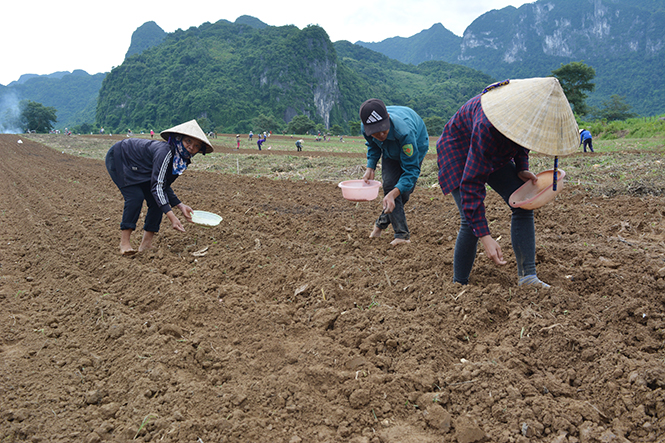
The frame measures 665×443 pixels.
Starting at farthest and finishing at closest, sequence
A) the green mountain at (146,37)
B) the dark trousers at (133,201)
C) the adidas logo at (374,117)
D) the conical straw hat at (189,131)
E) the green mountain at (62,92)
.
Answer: the green mountain at (146,37) → the green mountain at (62,92) → the dark trousers at (133,201) → the conical straw hat at (189,131) → the adidas logo at (374,117)

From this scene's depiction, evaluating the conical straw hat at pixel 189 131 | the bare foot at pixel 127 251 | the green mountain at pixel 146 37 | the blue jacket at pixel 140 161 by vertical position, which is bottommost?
the bare foot at pixel 127 251

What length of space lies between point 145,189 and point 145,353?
7.23ft

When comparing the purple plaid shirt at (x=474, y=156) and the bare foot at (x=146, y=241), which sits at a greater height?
the purple plaid shirt at (x=474, y=156)

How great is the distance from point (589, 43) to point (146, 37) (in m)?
185

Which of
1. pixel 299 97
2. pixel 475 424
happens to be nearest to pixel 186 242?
pixel 475 424

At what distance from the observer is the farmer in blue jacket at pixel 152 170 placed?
3.65 meters

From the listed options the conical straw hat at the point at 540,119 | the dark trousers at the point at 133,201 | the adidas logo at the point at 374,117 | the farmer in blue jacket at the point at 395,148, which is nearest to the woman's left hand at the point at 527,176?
the conical straw hat at the point at 540,119

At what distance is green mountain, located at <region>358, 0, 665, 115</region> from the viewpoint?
11644cm

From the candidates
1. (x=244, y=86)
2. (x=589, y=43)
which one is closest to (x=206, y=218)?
(x=244, y=86)

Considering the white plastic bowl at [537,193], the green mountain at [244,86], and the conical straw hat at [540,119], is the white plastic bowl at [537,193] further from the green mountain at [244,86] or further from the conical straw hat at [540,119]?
the green mountain at [244,86]

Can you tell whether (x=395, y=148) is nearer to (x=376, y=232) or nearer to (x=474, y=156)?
(x=376, y=232)

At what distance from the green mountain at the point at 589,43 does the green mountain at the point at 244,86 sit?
4511 centimetres

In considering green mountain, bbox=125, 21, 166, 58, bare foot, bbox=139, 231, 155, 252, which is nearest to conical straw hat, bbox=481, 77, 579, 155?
bare foot, bbox=139, 231, 155, 252

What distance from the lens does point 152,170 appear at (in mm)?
3824
